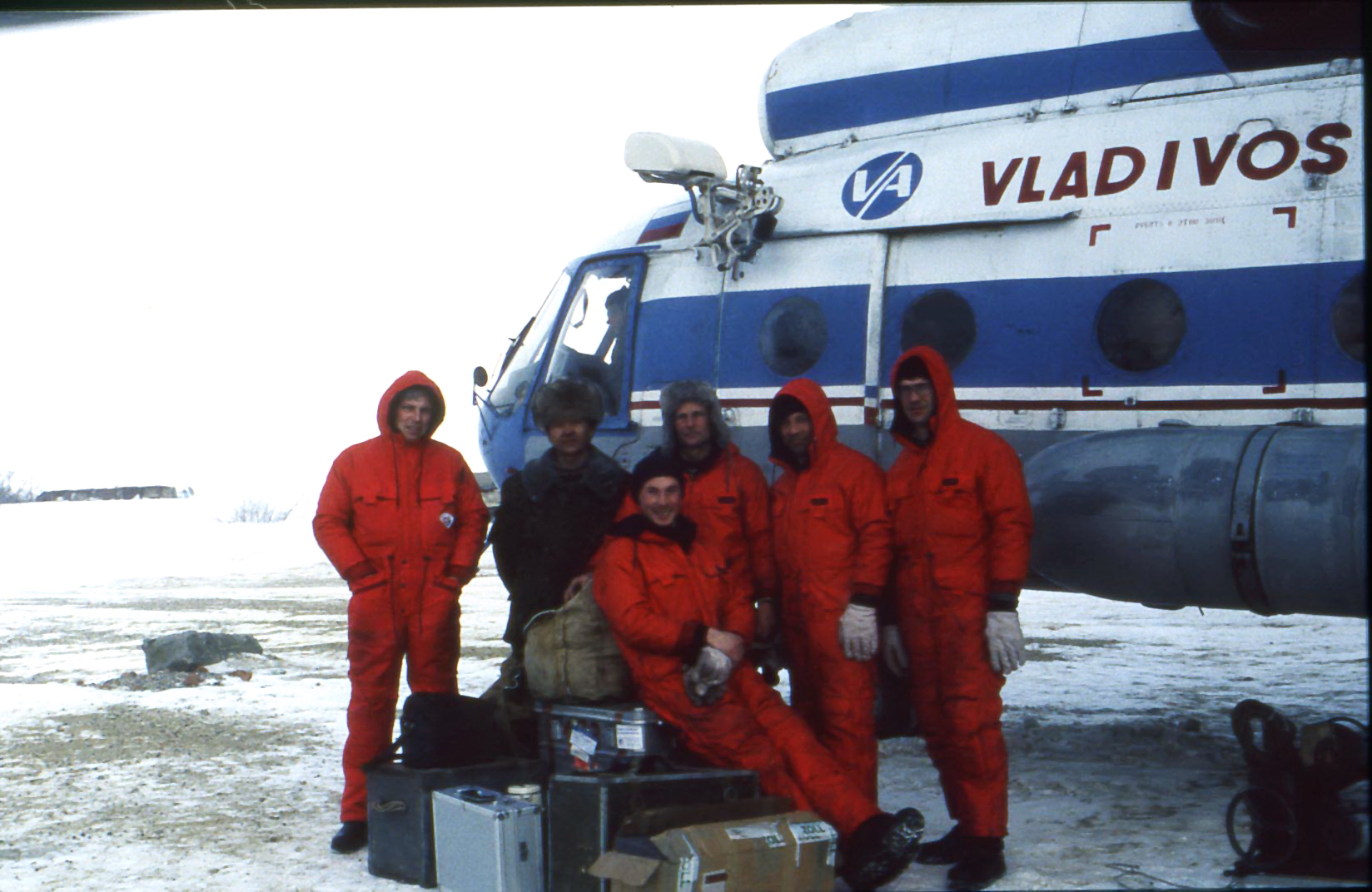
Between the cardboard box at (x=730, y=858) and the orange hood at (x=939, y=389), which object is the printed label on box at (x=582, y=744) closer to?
the cardboard box at (x=730, y=858)

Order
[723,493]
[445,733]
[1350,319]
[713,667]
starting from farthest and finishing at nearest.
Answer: [723,493]
[1350,319]
[445,733]
[713,667]

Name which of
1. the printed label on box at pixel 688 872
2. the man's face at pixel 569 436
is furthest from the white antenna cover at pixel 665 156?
the printed label on box at pixel 688 872

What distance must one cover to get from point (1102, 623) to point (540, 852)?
9183 mm

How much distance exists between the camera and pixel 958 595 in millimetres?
4277

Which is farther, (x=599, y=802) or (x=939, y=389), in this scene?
(x=939, y=389)

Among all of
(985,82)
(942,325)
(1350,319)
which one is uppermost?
(985,82)

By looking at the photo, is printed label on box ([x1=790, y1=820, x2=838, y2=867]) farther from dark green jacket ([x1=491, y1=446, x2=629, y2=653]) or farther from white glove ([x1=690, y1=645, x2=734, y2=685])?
dark green jacket ([x1=491, y1=446, x2=629, y2=653])

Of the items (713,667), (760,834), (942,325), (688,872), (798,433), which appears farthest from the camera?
(942,325)

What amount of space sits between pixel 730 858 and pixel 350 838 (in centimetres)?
186

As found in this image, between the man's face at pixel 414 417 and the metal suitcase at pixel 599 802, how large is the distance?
5.37 ft

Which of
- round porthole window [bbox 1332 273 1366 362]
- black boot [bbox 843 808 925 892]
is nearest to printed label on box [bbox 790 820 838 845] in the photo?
black boot [bbox 843 808 925 892]

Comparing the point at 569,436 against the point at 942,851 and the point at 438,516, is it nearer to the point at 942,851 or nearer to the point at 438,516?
the point at 438,516

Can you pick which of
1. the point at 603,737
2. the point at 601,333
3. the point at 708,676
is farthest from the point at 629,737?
the point at 601,333

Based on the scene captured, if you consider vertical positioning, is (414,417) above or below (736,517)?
above
